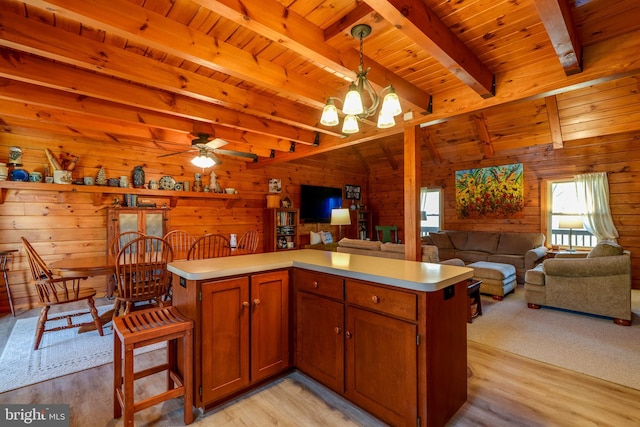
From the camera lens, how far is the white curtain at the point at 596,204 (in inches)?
204

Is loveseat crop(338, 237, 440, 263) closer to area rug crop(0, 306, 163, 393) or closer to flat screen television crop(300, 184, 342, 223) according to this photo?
flat screen television crop(300, 184, 342, 223)

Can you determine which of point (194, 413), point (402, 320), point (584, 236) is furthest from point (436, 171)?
point (194, 413)

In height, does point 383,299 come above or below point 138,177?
below

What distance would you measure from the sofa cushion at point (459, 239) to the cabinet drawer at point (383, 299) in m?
5.39

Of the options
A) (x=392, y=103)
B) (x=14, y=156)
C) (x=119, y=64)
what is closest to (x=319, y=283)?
(x=392, y=103)

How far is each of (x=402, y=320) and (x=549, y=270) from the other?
328 centimetres

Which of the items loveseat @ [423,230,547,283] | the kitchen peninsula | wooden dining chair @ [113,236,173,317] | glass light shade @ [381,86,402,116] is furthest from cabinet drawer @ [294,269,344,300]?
loveseat @ [423,230,547,283]

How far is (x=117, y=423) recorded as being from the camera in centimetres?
179

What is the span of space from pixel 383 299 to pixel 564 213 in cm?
601

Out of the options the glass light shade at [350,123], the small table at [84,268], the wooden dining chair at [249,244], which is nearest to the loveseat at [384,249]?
the wooden dining chair at [249,244]

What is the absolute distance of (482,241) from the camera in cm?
616

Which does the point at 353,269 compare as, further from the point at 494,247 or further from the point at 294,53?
the point at 494,247

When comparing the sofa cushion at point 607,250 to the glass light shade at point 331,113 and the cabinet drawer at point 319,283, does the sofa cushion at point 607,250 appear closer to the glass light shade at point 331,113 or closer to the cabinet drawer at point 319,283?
the cabinet drawer at point 319,283

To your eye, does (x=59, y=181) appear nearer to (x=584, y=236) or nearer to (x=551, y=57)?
(x=551, y=57)
